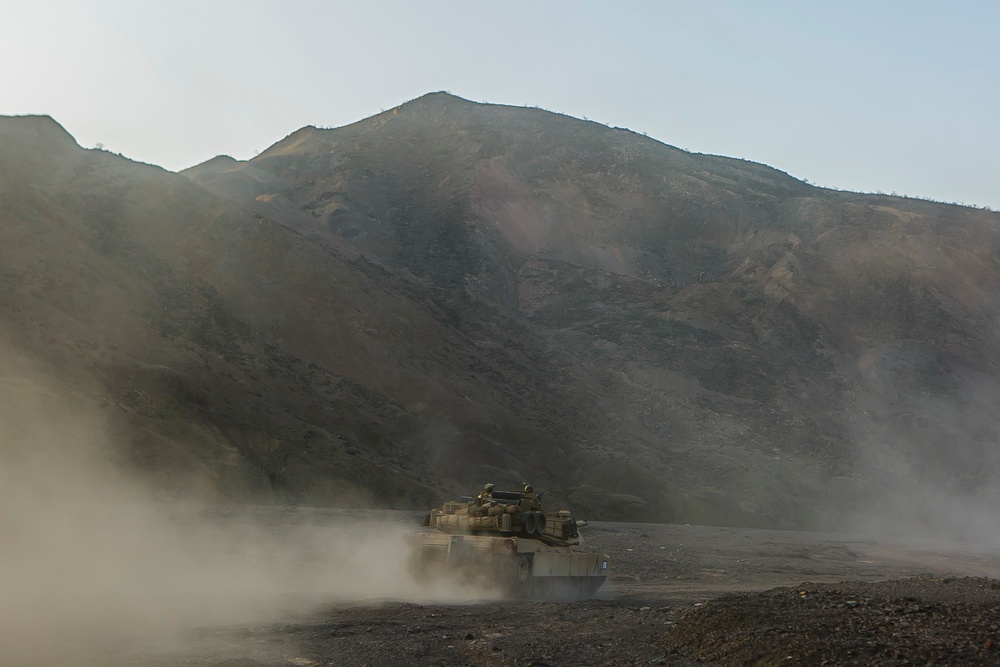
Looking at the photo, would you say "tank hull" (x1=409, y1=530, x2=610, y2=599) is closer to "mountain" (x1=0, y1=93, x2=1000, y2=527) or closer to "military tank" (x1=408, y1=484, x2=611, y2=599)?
"military tank" (x1=408, y1=484, x2=611, y2=599)

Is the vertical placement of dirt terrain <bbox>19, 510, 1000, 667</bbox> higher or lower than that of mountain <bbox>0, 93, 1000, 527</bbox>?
lower

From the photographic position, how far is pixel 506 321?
70.6m

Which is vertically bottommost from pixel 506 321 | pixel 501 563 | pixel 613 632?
pixel 613 632

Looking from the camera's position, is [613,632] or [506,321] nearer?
[613,632]

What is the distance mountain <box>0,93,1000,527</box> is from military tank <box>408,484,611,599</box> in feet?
56.7

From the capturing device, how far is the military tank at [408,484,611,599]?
59.4 ft

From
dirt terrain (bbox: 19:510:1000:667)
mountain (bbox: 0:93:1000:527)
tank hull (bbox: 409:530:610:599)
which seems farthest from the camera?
mountain (bbox: 0:93:1000:527)

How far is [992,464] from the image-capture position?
210ft

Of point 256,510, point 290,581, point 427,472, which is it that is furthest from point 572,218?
point 290,581

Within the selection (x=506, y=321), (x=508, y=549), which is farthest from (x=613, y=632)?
(x=506, y=321)

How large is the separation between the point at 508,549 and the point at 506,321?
5291 centimetres

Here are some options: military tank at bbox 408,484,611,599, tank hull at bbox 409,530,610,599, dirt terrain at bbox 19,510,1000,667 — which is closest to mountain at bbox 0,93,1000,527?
military tank at bbox 408,484,611,599

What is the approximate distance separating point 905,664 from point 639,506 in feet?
128

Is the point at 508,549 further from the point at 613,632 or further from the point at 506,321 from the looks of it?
the point at 506,321
